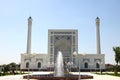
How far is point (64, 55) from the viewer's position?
177ft

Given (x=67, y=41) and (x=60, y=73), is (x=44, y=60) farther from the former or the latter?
(x=60, y=73)

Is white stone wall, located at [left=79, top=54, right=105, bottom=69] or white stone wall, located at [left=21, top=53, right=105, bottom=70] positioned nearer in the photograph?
white stone wall, located at [left=21, top=53, right=105, bottom=70]

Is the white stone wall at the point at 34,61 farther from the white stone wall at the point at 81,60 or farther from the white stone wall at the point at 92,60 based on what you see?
the white stone wall at the point at 92,60

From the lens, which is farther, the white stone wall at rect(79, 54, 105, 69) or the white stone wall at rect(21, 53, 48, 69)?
the white stone wall at rect(79, 54, 105, 69)

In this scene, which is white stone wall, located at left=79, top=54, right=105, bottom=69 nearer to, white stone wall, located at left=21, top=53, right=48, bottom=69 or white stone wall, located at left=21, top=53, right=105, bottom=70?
white stone wall, located at left=21, top=53, right=105, bottom=70

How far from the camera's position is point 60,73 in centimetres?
2792

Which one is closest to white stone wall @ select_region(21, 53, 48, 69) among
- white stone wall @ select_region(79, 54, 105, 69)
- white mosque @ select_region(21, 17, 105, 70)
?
white mosque @ select_region(21, 17, 105, 70)

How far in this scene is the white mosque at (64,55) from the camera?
173ft

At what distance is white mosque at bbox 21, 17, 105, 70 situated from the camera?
173 feet

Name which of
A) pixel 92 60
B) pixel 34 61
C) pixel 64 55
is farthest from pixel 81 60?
pixel 34 61

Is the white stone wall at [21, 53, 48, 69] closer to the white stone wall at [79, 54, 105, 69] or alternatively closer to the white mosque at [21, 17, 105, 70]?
the white mosque at [21, 17, 105, 70]

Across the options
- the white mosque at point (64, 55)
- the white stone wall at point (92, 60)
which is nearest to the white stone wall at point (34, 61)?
the white mosque at point (64, 55)

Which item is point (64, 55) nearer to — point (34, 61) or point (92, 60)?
point (92, 60)

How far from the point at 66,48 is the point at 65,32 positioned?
163 inches
